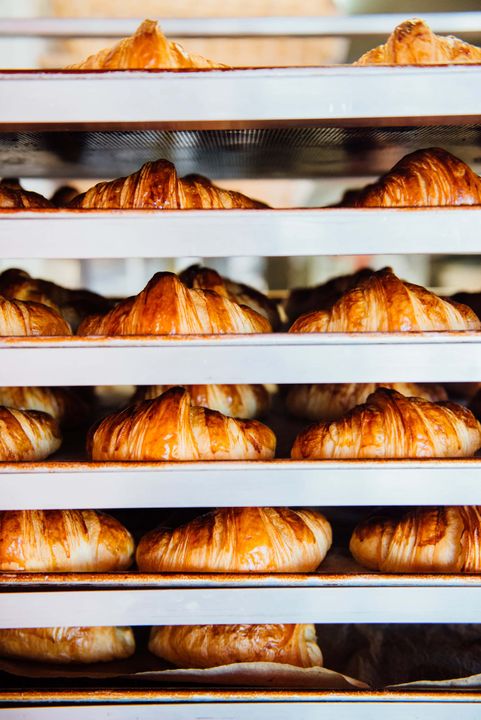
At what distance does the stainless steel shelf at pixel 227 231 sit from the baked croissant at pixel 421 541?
531 mm

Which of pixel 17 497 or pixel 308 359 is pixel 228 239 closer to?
pixel 308 359

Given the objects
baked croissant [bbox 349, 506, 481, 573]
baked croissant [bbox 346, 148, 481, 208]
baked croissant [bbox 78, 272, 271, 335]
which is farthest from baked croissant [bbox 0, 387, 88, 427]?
baked croissant [bbox 346, 148, 481, 208]

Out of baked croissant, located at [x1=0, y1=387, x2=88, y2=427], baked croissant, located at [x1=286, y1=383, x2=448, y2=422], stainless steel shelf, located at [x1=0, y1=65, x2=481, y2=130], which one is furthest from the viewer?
baked croissant, located at [x1=286, y1=383, x2=448, y2=422]

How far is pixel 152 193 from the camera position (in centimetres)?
113

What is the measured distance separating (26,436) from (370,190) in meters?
0.84

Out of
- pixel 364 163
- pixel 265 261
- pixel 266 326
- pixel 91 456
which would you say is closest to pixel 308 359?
pixel 266 326

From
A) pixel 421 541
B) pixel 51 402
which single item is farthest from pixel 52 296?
pixel 421 541

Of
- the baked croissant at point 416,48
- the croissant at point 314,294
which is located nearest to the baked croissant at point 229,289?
the croissant at point 314,294

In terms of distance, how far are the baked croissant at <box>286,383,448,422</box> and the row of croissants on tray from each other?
A: 52 centimetres

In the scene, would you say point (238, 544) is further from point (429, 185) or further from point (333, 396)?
point (429, 185)

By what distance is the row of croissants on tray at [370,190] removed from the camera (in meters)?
1.14

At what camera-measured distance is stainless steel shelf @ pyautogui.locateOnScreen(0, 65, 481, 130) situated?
899mm

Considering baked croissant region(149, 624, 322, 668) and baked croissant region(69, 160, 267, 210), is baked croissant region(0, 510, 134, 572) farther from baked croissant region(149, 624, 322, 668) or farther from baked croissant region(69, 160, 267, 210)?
baked croissant region(69, 160, 267, 210)

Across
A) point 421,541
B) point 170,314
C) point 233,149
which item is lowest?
point 421,541
